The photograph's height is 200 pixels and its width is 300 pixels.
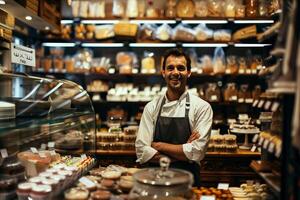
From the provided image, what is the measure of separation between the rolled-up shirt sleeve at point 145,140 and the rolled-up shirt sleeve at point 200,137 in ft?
0.82

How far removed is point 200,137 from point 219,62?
112 inches

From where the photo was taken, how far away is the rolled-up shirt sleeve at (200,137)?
2.45 m

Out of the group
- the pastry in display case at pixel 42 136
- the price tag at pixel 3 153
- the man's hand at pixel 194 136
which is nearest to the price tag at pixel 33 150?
the pastry in display case at pixel 42 136

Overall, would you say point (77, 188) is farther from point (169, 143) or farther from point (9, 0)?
point (9, 0)

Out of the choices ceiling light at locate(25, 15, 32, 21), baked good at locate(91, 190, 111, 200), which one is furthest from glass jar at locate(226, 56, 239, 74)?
baked good at locate(91, 190, 111, 200)

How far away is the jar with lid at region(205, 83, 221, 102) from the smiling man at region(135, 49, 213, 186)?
2.47 meters

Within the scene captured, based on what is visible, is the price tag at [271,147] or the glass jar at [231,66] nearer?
the price tag at [271,147]

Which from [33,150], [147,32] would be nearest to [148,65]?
[147,32]

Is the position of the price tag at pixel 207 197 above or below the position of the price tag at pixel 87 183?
below

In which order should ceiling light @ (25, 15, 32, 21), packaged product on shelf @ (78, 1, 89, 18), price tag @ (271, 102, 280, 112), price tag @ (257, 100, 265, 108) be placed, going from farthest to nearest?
packaged product on shelf @ (78, 1, 89, 18) → ceiling light @ (25, 15, 32, 21) → price tag @ (257, 100, 265, 108) → price tag @ (271, 102, 280, 112)

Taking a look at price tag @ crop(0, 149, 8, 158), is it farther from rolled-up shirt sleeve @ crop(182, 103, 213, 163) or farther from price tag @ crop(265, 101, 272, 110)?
price tag @ crop(265, 101, 272, 110)

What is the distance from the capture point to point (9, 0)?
291 centimetres

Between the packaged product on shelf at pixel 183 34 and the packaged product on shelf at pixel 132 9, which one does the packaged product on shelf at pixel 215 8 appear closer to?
the packaged product on shelf at pixel 183 34

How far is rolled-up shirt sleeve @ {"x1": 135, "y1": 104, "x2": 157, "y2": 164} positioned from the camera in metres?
2.48
